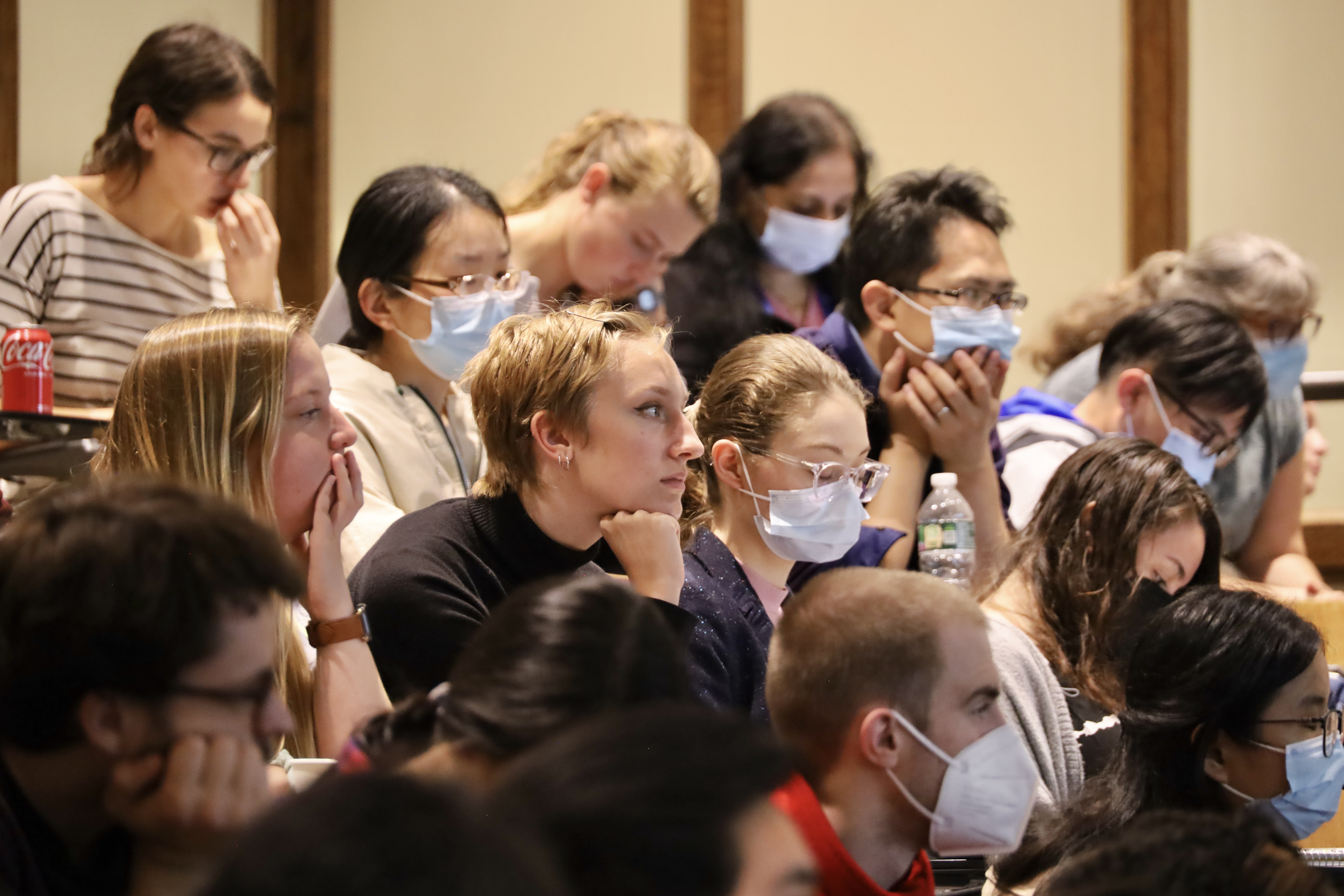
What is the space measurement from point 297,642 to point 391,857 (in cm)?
136

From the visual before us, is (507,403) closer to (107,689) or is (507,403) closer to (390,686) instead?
(390,686)

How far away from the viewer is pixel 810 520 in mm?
2367

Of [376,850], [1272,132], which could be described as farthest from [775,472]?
[1272,132]

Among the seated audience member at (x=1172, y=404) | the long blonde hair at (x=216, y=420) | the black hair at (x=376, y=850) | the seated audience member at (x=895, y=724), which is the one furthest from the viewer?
the seated audience member at (x=1172, y=404)

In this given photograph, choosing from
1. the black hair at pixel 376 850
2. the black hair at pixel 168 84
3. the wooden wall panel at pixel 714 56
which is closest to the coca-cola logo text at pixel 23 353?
the black hair at pixel 168 84

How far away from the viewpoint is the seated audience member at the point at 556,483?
204 cm

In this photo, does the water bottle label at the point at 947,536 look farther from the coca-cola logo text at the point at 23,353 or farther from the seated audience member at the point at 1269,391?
the coca-cola logo text at the point at 23,353

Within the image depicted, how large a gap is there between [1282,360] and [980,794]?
2503 millimetres

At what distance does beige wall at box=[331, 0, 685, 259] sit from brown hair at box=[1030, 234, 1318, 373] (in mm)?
1496

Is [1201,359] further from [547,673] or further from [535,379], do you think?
[547,673]

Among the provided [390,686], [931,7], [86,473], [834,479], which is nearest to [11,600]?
[390,686]

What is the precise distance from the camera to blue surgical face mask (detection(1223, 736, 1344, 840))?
2066mm

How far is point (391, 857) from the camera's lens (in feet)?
2.13

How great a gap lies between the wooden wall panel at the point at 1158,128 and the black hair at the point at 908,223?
167cm
